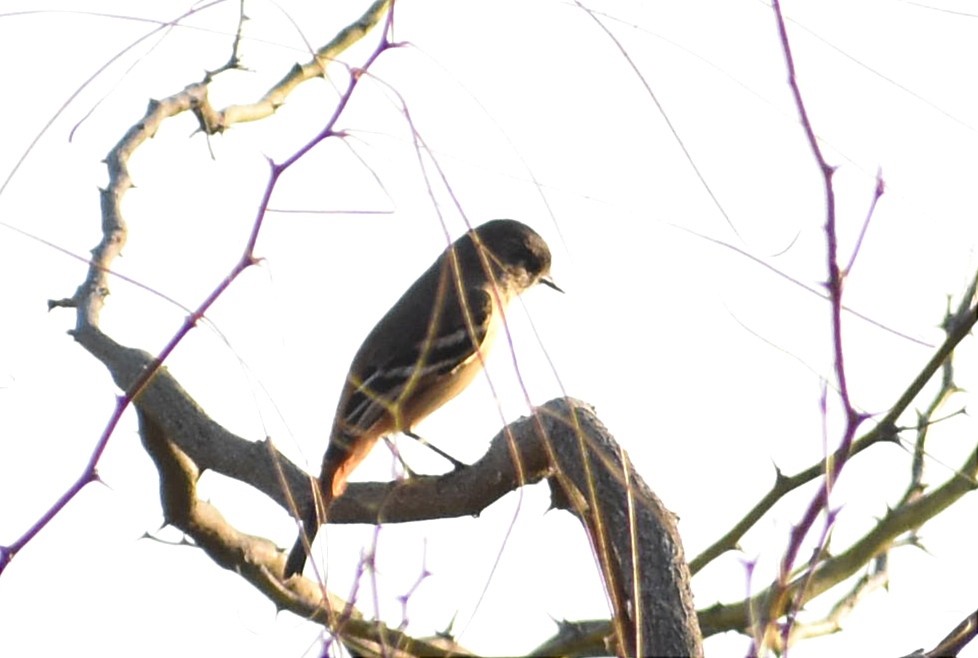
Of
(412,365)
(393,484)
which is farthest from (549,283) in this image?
(393,484)

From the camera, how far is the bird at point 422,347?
23.9ft

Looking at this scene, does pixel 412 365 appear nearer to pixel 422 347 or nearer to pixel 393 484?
pixel 422 347

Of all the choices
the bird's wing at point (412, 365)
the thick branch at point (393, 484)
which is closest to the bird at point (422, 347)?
the bird's wing at point (412, 365)

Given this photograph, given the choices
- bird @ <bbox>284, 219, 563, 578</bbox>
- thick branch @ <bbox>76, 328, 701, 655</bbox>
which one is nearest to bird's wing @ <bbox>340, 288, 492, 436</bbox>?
bird @ <bbox>284, 219, 563, 578</bbox>

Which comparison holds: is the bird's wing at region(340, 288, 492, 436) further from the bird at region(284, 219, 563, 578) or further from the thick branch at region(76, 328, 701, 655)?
the thick branch at region(76, 328, 701, 655)

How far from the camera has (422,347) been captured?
7.38 metres

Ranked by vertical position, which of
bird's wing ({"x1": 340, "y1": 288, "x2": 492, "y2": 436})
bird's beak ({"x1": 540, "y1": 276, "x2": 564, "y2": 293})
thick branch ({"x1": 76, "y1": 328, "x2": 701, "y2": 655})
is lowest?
thick branch ({"x1": 76, "y1": 328, "x2": 701, "y2": 655})

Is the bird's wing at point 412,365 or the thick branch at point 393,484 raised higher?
the bird's wing at point 412,365

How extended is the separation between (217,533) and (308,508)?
70 centimetres

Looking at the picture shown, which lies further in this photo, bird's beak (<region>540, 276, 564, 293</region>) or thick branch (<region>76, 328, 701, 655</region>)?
bird's beak (<region>540, 276, 564, 293</region>)

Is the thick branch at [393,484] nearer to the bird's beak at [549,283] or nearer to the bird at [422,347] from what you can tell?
the bird at [422,347]

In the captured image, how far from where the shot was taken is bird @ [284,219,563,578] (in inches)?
286

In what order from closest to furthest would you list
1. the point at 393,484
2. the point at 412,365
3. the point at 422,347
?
the point at 393,484 < the point at 422,347 < the point at 412,365

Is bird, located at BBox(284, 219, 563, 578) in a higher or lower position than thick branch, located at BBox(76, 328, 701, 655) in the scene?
higher
